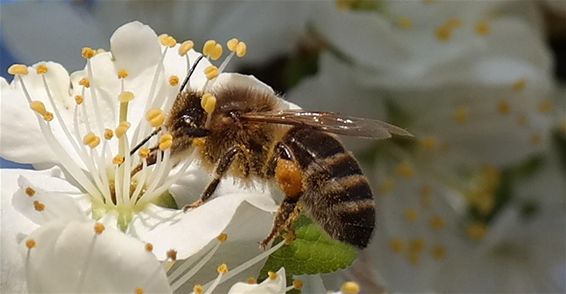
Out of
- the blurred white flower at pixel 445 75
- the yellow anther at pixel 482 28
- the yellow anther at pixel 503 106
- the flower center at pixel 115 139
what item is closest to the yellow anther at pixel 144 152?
the flower center at pixel 115 139

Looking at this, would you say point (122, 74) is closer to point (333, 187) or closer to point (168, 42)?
point (168, 42)

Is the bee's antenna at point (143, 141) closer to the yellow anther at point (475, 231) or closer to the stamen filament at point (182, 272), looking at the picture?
the stamen filament at point (182, 272)

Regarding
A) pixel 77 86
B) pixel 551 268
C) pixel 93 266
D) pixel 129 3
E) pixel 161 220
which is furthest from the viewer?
pixel 551 268

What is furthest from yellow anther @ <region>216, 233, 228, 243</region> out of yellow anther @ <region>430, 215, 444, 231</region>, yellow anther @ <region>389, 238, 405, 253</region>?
yellow anther @ <region>430, 215, 444, 231</region>

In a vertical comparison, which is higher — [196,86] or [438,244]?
[196,86]

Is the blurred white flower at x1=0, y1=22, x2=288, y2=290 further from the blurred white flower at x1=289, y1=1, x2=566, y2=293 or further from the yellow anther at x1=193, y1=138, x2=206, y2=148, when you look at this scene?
the blurred white flower at x1=289, y1=1, x2=566, y2=293

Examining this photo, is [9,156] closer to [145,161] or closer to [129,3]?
[145,161]

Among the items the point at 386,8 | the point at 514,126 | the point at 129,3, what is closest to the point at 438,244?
the point at 514,126

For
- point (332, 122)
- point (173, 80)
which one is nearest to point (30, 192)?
point (173, 80)
